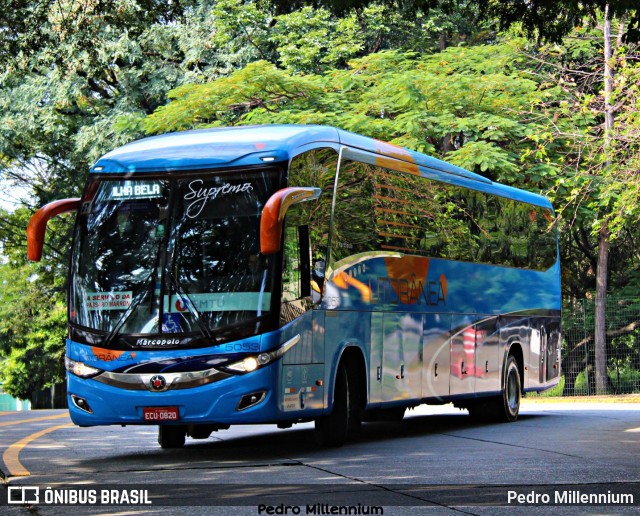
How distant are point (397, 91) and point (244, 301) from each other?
1884 cm

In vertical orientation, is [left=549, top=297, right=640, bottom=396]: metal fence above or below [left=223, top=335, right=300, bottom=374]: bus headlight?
below

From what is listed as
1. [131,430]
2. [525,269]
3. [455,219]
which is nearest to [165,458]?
[131,430]

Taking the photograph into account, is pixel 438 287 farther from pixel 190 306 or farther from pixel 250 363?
pixel 190 306

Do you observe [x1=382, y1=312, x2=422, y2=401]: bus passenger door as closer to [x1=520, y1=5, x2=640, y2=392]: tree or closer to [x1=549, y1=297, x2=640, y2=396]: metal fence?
[x1=520, y1=5, x2=640, y2=392]: tree

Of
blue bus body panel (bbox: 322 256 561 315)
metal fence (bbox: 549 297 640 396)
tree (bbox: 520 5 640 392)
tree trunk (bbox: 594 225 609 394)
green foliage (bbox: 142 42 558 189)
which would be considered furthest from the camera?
metal fence (bbox: 549 297 640 396)

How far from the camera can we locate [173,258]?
42.0 feet

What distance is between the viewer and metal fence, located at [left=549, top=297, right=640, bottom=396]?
32.2m

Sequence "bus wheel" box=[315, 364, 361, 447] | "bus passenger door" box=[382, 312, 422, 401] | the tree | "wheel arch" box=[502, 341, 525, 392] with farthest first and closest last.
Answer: the tree, "wheel arch" box=[502, 341, 525, 392], "bus passenger door" box=[382, 312, 422, 401], "bus wheel" box=[315, 364, 361, 447]

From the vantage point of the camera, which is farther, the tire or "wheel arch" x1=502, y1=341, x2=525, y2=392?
"wheel arch" x1=502, y1=341, x2=525, y2=392

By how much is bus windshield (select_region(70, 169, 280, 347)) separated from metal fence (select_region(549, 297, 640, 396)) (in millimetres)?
21180

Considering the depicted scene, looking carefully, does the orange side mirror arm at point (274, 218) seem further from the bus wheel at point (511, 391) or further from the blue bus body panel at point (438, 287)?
the bus wheel at point (511, 391)

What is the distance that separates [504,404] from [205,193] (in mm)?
8703

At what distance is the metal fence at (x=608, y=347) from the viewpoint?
32219 mm

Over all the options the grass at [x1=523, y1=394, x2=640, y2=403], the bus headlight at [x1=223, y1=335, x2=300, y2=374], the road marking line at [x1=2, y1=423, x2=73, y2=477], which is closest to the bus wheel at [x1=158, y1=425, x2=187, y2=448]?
the road marking line at [x1=2, y1=423, x2=73, y2=477]
